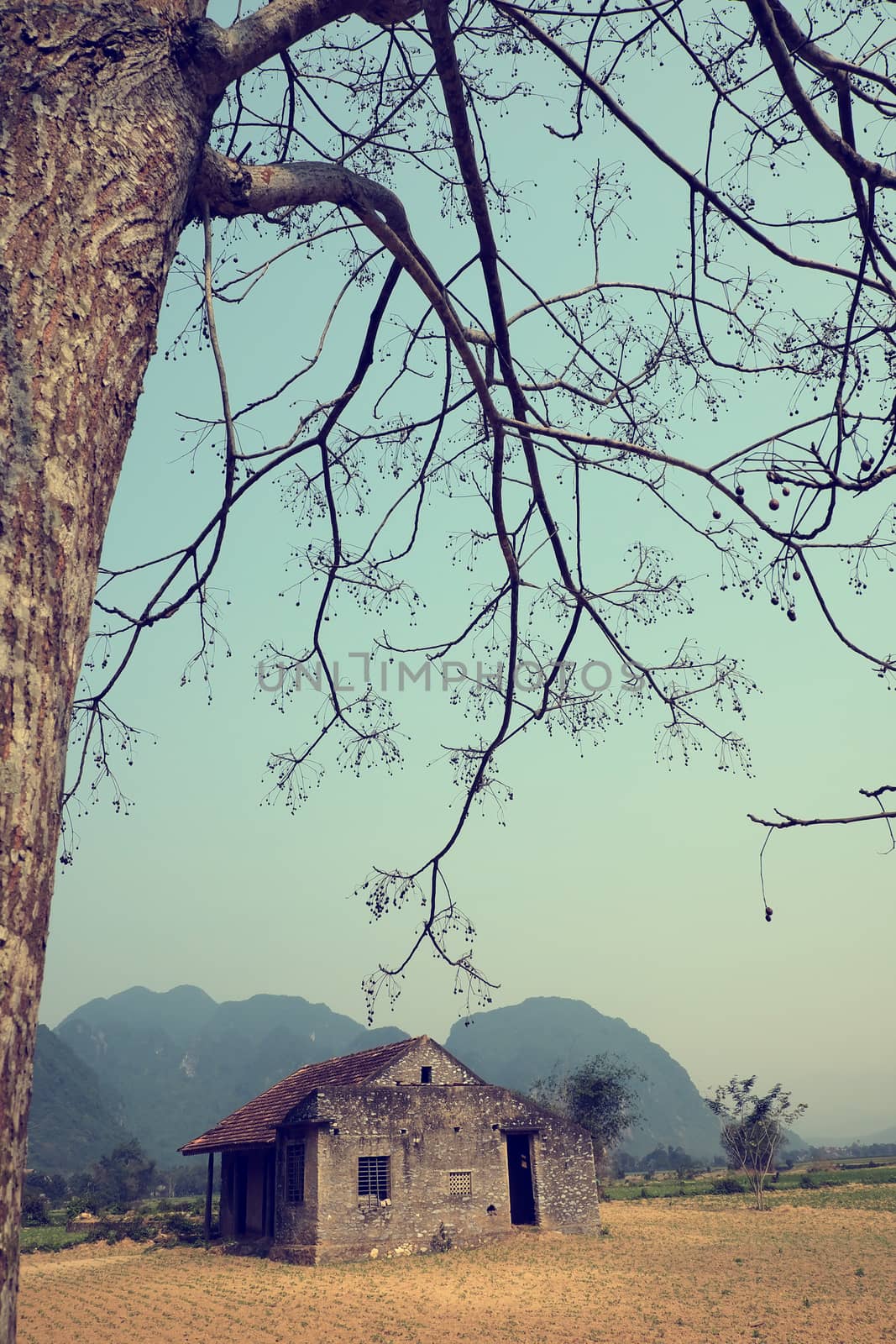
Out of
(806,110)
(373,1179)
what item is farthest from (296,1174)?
(806,110)

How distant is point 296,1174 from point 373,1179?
1.82 m

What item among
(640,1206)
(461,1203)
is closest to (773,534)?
(461,1203)

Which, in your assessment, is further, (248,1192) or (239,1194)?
(239,1194)

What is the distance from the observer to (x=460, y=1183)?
23.6m

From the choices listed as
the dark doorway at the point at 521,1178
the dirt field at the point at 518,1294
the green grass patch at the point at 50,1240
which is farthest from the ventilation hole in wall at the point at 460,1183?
the green grass patch at the point at 50,1240

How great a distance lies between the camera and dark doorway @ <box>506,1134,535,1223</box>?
25609 mm

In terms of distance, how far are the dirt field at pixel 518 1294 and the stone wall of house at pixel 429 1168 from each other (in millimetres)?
757

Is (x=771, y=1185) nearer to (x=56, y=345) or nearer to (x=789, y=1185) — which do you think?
(x=789, y=1185)

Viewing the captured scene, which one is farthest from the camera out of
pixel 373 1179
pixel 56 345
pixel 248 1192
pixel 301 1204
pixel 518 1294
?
pixel 248 1192

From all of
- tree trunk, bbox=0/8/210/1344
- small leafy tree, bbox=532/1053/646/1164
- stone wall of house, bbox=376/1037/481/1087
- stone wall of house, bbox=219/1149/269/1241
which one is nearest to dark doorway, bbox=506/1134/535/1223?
stone wall of house, bbox=376/1037/481/1087

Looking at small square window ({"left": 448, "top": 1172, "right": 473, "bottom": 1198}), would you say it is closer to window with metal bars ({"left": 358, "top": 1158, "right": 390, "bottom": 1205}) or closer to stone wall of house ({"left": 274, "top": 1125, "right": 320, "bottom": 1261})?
window with metal bars ({"left": 358, "top": 1158, "right": 390, "bottom": 1205})

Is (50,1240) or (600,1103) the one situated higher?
(600,1103)

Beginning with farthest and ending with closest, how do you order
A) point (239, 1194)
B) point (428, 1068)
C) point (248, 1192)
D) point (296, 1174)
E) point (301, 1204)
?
point (239, 1194)
point (248, 1192)
point (428, 1068)
point (296, 1174)
point (301, 1204)

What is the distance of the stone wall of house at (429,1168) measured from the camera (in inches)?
858
